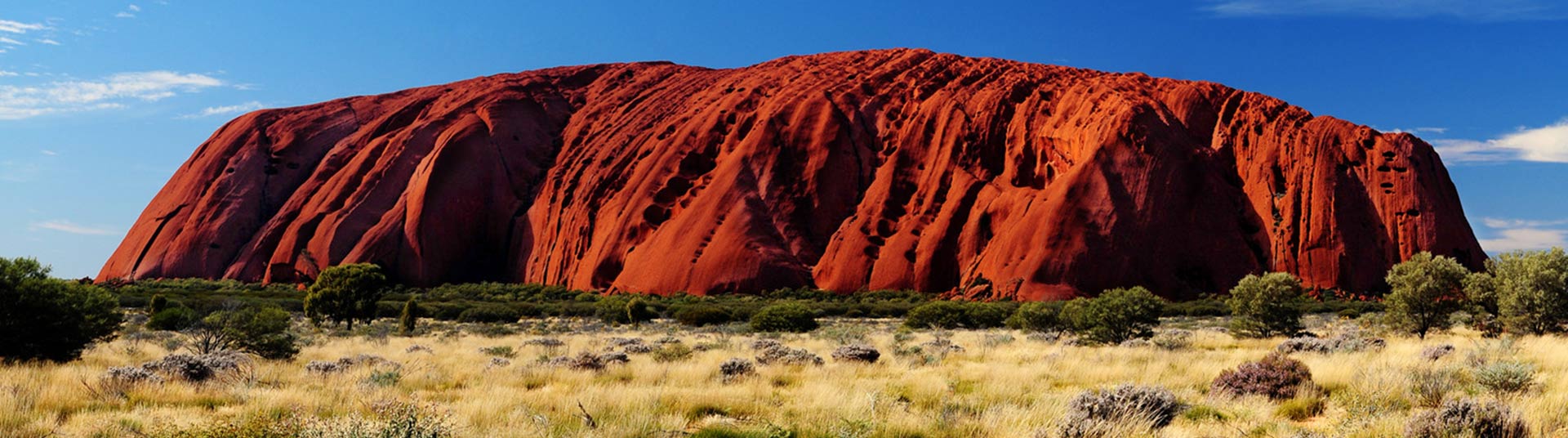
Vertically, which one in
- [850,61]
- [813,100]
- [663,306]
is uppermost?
[850,61]

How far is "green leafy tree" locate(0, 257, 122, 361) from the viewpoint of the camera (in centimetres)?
1388

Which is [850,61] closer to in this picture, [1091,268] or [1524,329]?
[1091,268]

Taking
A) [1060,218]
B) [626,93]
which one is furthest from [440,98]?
[1060,218]

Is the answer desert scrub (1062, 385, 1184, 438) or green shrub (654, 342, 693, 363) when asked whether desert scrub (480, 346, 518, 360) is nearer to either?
green shrub (654, 342, 693, 363)

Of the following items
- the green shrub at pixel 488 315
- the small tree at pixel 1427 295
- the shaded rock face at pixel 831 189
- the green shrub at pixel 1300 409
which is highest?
the shaded rock face at pixel 831 189

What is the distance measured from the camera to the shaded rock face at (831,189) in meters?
56.3

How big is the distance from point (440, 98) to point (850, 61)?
4400 centimetres

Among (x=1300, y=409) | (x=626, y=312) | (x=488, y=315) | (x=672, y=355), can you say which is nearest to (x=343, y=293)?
(x=488, y=315)

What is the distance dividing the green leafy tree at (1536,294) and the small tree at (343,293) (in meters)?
36.8

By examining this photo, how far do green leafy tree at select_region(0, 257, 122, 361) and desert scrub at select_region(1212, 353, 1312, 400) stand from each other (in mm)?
18204

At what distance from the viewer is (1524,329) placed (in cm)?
2084

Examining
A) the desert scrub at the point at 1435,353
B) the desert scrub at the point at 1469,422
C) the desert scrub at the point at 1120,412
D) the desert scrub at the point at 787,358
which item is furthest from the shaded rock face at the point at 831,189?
the desert scrub at the point at 1469,422

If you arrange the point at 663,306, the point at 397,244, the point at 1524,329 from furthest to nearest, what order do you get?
the point at 397,244, the point at 663,306, the point at 1524,329

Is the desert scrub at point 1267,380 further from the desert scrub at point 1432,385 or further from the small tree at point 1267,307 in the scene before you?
the small tree at point 1267,307
